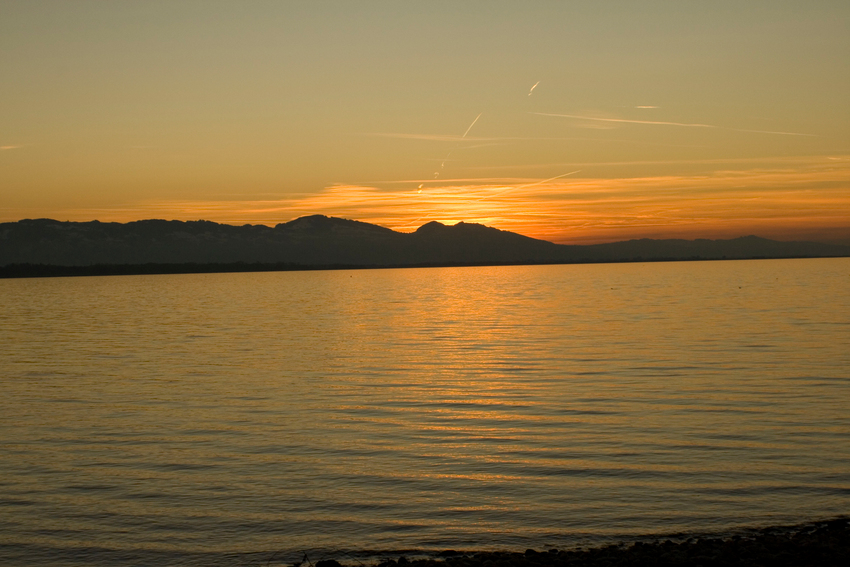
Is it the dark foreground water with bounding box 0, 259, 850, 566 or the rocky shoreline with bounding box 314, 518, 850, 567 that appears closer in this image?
the rocky shoreline with bounding box 314, 518, 850, 567

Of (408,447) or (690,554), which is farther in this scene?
(408,447)

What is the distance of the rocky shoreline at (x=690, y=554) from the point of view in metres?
11.0

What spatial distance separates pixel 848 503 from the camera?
46.6 ft

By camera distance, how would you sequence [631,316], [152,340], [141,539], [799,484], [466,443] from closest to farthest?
1. [141,539]
2. [799,484]
3. [466,443]
4. [152,340]
5. [631,316]

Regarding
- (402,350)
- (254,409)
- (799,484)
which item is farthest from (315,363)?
(799,484)

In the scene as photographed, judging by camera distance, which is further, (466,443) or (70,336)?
(70,336)

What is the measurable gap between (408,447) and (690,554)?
8.97m

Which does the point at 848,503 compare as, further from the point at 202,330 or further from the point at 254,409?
the point at 202,330

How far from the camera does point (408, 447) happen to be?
1920cm

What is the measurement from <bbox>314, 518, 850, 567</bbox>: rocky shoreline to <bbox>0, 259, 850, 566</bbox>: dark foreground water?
2.56 feet

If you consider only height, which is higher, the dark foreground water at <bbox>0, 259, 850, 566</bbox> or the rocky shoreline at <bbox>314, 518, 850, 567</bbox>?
the rocky shoreline at <bbox>314, 518, 850, 567</bbox>

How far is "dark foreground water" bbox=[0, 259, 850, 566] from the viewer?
13547mm

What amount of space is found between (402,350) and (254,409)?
1720cm

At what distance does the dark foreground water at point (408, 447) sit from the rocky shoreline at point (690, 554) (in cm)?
78
